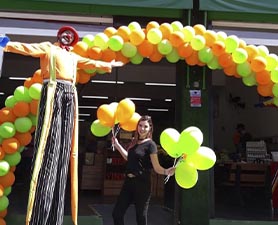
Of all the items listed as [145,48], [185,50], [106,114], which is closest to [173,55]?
[185,50]

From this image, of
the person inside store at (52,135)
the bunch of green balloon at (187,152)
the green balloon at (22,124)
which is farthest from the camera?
the green balloon at (22,124)

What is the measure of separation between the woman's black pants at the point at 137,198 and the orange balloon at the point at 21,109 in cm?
153

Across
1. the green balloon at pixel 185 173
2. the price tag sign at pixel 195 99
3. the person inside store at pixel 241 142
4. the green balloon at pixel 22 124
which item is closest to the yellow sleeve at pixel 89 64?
the green balloon at pixel 22 124

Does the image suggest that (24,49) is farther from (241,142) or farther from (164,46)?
(241,142)

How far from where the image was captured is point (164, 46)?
18.5 ft

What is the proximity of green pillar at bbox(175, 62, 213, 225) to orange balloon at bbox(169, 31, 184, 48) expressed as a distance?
1.13 m

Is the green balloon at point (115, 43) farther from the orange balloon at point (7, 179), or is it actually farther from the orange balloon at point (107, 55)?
the orange balloon at point (7, 179)

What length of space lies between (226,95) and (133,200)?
1078 centimetres

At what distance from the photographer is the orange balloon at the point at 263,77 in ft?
19.0

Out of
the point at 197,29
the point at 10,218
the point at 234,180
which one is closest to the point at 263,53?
the point at 197,29

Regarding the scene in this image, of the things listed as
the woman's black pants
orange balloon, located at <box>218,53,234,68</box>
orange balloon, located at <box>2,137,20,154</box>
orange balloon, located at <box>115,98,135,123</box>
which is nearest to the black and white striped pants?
orange balloon, located at <box>115,98,135,123</box>

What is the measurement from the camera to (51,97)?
417 centimetres

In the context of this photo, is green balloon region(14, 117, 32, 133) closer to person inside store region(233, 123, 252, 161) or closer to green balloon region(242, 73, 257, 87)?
A: green balloon region(242, 73, 257, 87)

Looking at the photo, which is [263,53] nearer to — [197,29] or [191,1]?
[197,29]
